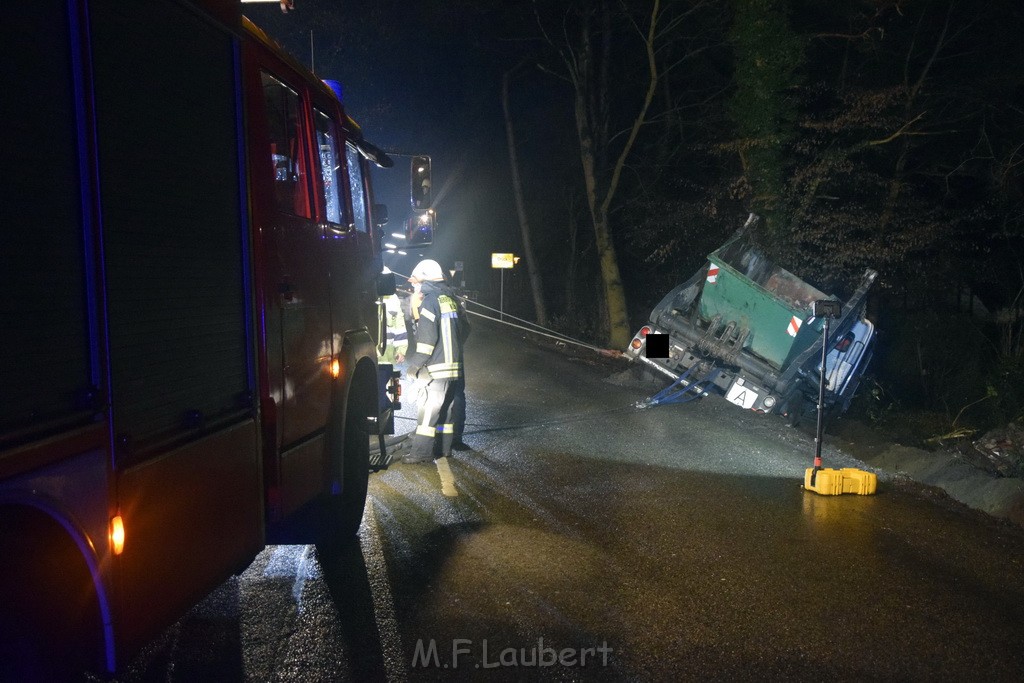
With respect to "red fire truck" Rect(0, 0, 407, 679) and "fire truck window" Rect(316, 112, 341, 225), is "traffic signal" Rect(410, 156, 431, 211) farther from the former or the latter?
"red fire truck" Rect(0, 0, 407, 679)

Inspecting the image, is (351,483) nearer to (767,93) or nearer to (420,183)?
(420,183)

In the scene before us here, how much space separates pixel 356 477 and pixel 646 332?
688 centimetres

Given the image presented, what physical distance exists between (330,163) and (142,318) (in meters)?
2.65

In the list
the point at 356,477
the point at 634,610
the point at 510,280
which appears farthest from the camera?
the point at 510,280

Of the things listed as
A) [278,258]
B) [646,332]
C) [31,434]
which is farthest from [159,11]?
[646,332]

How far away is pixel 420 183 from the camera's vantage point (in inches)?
302

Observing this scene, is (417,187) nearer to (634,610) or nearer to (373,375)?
(373,375)

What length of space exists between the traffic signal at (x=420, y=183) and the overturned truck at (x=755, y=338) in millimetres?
4679

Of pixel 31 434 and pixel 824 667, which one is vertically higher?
pixel 31 434

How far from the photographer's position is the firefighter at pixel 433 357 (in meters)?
7.45

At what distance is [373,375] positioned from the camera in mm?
5699

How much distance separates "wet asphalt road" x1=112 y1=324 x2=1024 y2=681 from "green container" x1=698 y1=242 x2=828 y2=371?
8.75ft

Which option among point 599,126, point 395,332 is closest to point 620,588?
point 395,332

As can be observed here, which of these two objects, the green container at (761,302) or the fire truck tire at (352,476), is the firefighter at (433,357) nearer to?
the fire truck tire at (352,476)
